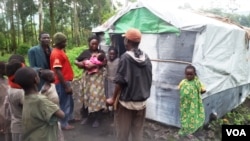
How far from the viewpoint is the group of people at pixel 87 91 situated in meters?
2.55

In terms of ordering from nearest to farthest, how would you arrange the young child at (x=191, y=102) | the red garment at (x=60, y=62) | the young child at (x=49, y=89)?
the young child at (x=49, y=89) → the red garment at (x=60, y=62) → the young child at (x=191, y=102)

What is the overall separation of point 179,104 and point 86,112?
6.01ft

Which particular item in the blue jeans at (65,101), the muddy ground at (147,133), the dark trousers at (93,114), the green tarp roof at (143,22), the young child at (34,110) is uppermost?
the green tarp roof at (143,22)

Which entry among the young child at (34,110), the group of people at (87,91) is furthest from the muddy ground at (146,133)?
the young child at (34,110)

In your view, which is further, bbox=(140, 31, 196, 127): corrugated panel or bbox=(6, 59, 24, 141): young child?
bbox=(140, 31, 196, 127): corrugated panel

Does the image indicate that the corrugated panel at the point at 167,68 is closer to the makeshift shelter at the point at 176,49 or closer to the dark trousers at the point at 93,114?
the makeshift shelter at the point at 176,49

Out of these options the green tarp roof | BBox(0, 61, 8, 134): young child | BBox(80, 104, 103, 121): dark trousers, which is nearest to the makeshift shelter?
the green tarp roof

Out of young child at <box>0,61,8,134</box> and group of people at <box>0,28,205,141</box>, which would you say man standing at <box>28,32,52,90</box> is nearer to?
group of people at <box>0,28,205,141</box>

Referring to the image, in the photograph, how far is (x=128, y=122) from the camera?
3422 millimetres

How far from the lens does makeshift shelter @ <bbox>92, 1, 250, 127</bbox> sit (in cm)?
483

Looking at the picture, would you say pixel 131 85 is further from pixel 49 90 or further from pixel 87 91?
pixel 87 91

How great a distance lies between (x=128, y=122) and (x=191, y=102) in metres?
1.69

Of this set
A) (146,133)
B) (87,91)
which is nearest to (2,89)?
(87,91)

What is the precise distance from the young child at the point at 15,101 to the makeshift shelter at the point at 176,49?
8.81 feet
